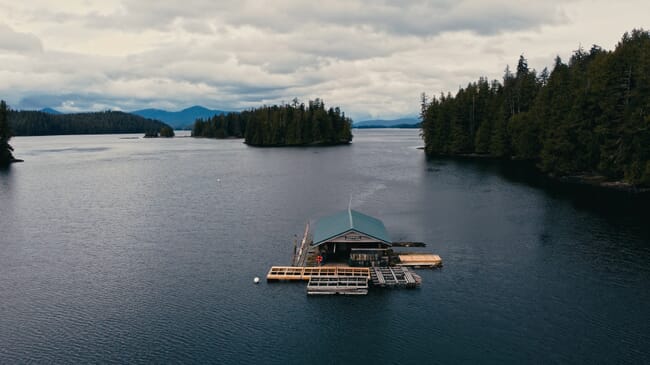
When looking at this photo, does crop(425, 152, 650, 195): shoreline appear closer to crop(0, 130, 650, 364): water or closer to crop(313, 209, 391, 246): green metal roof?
crop(0, 130, 650, 364): water

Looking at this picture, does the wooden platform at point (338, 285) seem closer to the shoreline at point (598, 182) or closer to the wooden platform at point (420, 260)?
the wooden platform at point (420, 260)

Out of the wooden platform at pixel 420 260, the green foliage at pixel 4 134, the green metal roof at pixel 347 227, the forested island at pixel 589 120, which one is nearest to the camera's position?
the wooden platform at pixel 420 260

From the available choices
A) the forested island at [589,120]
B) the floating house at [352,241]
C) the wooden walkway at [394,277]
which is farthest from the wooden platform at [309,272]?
the forested island at [589,120]

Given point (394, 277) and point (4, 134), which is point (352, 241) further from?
point (4, 134)

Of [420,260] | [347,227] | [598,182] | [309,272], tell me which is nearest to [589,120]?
[598,182]

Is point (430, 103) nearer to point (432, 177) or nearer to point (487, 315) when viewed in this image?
point (432, 177)
